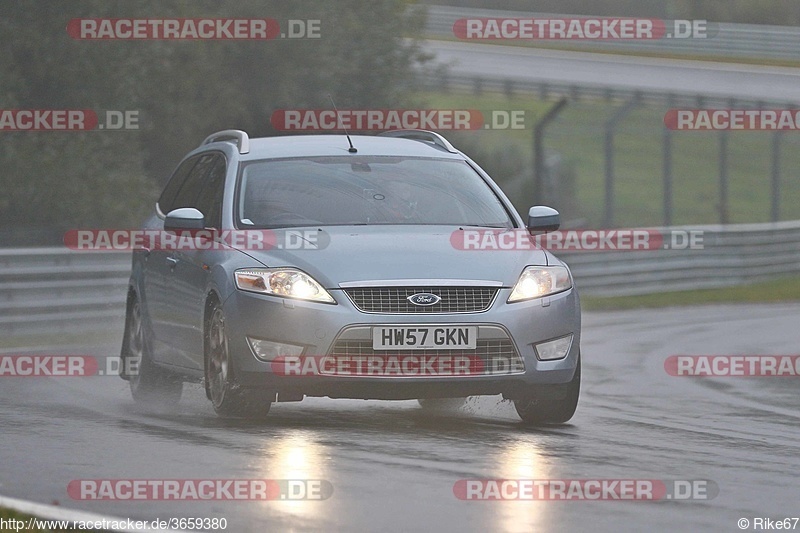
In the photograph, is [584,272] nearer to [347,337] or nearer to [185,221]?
[185,221]

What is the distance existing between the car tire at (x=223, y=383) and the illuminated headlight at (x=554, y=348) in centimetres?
148

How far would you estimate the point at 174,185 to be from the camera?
11906 mm

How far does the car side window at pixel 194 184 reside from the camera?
11.2 metres

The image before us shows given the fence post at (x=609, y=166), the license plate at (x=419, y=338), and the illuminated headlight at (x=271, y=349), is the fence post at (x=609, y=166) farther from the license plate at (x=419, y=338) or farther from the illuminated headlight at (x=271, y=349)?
the illuminated headlight at (x=271, y=349)

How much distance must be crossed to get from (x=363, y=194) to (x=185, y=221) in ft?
3.45

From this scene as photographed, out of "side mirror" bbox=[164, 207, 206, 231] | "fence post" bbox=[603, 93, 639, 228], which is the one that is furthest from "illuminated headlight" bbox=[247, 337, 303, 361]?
"fence post" bbox=[603, 93, 639, 228]

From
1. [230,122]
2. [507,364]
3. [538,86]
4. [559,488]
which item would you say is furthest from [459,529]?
[538,86]

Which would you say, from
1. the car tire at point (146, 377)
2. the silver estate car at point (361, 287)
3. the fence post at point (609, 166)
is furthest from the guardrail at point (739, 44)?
the silver estate car at point (361, 287)

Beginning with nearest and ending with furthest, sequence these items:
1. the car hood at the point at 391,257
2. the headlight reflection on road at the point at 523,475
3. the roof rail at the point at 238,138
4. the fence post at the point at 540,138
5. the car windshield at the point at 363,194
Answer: the headlight reflection on road at the point at 523,475
the car hood at the point at 391,257
the car windshield at the point at 363,194
the roof rail at the point at 238,138
the fence post at the point at 540,138

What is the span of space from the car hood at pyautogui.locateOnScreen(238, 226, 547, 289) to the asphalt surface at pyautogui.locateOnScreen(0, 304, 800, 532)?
0.83 m

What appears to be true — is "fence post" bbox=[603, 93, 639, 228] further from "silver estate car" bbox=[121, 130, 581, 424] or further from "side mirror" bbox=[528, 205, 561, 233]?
"silver estate car" bbox=[121, 130, 581, 424]

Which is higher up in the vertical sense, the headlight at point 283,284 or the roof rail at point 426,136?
the roof rail at point 426,136

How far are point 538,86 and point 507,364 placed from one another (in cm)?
3954

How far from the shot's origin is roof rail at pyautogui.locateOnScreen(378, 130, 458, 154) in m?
11.3
